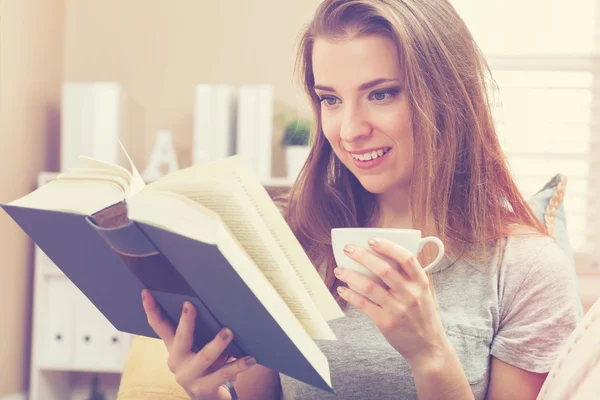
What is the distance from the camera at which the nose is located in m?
1.09

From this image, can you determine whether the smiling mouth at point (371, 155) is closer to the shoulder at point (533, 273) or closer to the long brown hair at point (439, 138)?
the long brown hair at point (439, 138)

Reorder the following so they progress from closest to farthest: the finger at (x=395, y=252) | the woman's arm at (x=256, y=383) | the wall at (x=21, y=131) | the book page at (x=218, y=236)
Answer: the book page at (x=218, y=236)
the finger at (x=395, y=252)
the woman's arm at (x=256, y=383)
the wall at (x=21, y=131)

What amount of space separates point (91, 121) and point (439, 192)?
150 cm

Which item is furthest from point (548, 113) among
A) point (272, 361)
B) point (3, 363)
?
point (3, 363)

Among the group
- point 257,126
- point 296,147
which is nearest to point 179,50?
point 257,126

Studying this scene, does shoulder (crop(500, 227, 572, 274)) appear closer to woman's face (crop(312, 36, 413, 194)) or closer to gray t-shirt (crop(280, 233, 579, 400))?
gray t-shirt (crop(280, 233, 579, 400))

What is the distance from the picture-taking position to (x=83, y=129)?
2.30m

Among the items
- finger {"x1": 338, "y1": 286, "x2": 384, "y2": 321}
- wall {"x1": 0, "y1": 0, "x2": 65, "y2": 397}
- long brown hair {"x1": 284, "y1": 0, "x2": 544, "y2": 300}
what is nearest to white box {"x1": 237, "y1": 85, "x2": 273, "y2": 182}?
wall {"x1": 0, "y1": 0, "x2": 65, "y2": 397}

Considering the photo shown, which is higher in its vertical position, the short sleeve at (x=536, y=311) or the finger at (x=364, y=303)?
the finger at (x=364, y=303)

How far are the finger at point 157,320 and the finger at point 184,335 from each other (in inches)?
0.5

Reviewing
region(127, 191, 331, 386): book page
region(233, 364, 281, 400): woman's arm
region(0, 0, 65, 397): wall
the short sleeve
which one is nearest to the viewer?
region(127, 191, 331, 386): book page

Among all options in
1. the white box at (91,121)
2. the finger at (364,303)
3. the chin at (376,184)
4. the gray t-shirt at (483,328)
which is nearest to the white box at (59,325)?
the white box at (91,121)

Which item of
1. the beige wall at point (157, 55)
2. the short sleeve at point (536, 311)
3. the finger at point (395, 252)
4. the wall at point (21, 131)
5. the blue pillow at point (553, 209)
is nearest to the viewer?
the finger at point (395, 252)

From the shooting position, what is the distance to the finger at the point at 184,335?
78 centimetres
